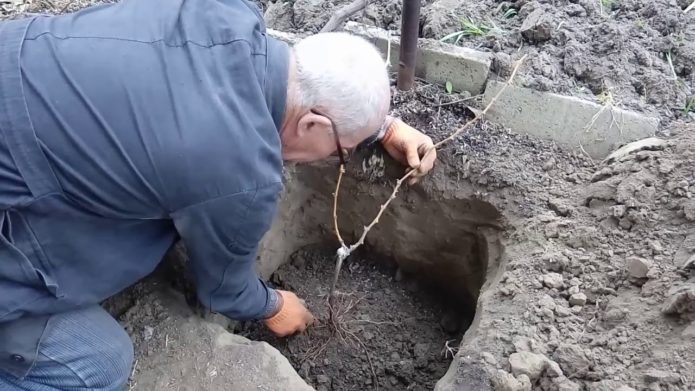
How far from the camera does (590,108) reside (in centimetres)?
265

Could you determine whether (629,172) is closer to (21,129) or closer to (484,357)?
(484,357)

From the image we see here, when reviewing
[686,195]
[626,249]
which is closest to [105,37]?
[626,249]

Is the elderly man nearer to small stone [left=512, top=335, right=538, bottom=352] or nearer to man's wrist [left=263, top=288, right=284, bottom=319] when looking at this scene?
man's wrist [left=263, top=288, right=284, bottom=319]

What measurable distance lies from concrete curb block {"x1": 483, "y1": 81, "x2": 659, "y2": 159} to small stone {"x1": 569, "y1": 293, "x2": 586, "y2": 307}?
0.76 meters

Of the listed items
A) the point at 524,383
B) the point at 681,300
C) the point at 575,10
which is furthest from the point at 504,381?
the point at 575,10

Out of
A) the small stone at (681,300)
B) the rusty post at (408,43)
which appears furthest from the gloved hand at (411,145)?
the small stone at (681,300)

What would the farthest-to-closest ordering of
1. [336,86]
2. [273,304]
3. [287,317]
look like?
[287,317]
[273,304]
[336,86]

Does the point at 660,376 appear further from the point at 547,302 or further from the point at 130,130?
the point at 130,130

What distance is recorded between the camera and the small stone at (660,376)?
1.77m

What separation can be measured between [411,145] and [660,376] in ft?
3.80

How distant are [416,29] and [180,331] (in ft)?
4.65

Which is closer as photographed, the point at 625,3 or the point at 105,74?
the point at 105,74

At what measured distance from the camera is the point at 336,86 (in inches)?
70.1

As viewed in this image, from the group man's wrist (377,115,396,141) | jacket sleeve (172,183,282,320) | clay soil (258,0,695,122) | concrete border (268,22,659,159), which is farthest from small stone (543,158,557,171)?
jacket sleeve (172,183,282,320)
